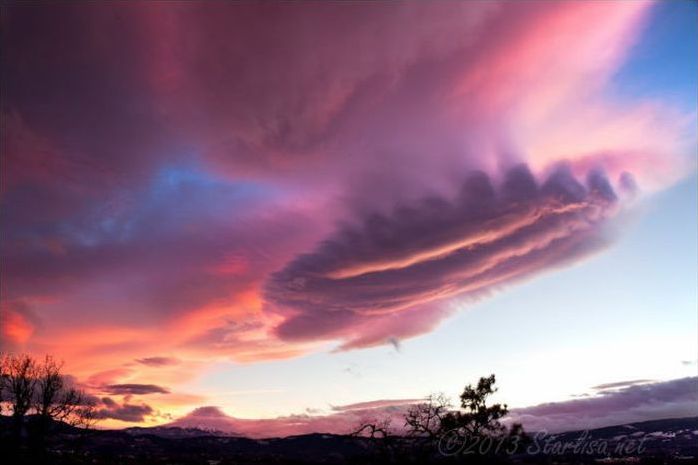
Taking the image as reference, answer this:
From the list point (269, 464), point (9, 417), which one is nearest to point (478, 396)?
point (9, 417)

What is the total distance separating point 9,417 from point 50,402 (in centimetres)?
981

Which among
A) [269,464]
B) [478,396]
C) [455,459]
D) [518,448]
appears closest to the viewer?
[455,459]

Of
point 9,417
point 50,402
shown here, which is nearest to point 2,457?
point 50,402

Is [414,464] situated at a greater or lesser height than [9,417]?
lesser

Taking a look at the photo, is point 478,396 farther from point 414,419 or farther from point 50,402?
point 50,402

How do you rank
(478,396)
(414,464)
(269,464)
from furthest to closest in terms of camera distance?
(269,464) → (478,396) → (414,464)

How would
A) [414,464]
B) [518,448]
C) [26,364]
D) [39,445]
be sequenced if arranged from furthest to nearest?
[26,364], [39,445], [518,448], [414,464]

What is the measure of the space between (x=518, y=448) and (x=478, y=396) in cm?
922

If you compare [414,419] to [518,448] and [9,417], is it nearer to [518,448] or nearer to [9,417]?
[518,448]

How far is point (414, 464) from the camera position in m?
45.2

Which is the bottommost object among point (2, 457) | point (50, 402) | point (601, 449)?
point (601, 449)

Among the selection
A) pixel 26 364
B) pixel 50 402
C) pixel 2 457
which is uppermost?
pixel 26 364

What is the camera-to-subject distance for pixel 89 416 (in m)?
90.4

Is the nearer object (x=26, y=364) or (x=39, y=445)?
(x=39, y=445)
